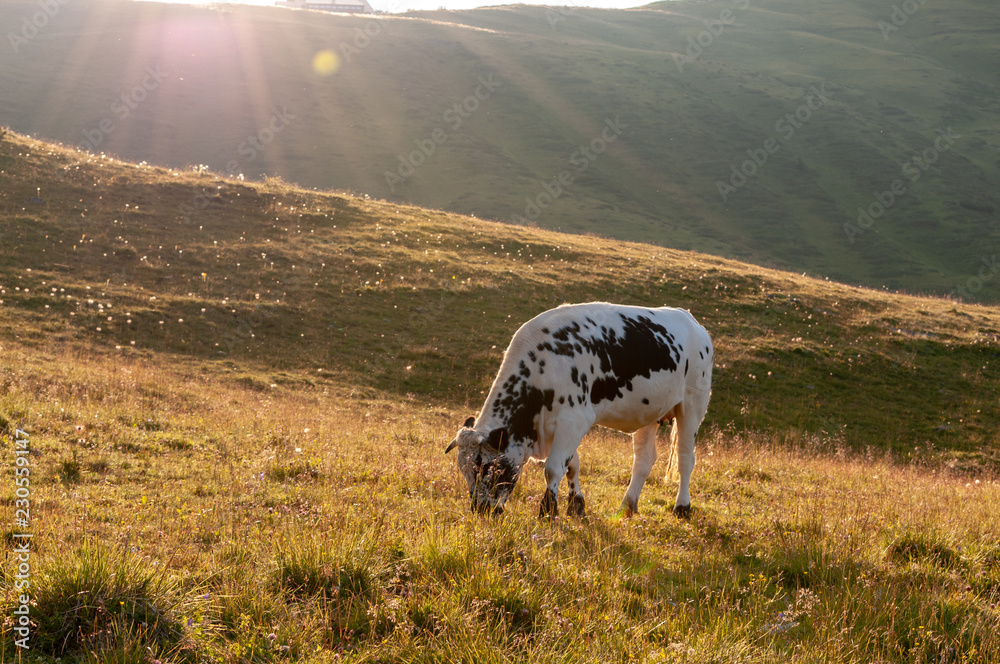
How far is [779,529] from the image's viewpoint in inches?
328

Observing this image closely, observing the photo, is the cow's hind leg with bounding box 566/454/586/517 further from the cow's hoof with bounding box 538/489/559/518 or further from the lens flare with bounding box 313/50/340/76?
the lens flare with bounding box 313/50/340/76

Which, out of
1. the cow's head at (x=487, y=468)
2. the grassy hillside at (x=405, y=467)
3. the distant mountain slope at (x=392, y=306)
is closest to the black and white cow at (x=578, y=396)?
the cow's head at (x=487, y=468)

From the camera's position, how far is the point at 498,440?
324 inches

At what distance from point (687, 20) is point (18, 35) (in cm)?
16187

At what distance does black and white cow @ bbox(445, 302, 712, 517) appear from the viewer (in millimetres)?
8258

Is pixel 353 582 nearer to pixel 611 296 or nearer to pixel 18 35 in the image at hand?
pixel 611 296

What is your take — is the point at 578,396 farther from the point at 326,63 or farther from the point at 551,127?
the point at 326,63

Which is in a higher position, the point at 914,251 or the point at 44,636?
the point at 914,251

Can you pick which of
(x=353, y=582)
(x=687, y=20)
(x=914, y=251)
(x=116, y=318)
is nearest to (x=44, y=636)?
(x=353, y=582)

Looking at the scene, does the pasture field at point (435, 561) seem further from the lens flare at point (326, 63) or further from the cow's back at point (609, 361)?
the lens flare at point (326, 63)

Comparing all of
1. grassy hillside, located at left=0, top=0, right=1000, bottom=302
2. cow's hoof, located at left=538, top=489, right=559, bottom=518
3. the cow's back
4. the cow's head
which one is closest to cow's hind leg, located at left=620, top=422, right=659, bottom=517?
the cow's back

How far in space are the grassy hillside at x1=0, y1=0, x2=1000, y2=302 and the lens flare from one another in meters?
1.10

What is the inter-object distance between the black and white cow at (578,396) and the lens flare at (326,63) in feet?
336

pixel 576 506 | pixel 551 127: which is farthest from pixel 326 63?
pixel 576 506
